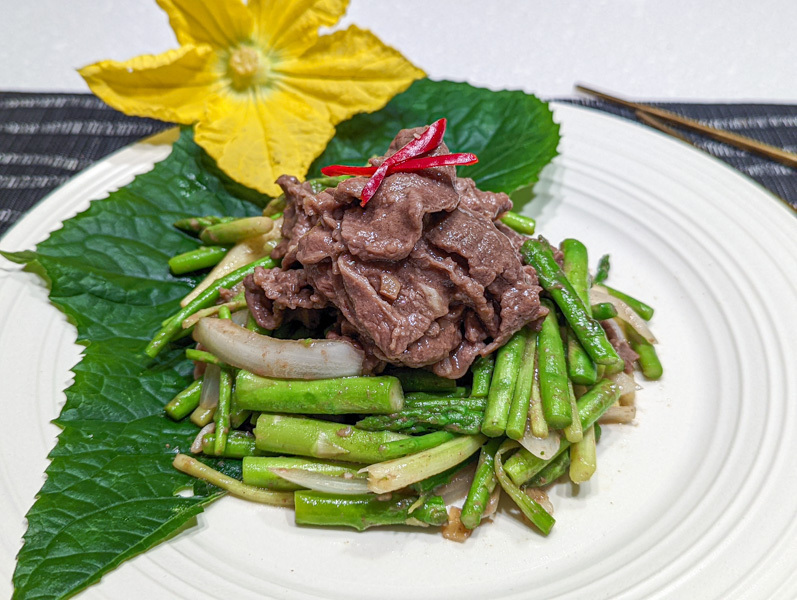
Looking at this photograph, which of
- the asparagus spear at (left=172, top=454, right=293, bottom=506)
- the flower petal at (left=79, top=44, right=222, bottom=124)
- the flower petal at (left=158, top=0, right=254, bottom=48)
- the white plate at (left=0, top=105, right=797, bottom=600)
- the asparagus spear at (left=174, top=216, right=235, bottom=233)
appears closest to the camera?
the white plate at (left=0, top=105, right=797, bottom=600)

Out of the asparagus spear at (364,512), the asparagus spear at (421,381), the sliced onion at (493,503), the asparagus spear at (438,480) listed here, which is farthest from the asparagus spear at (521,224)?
the asparagus spear at (364,512)

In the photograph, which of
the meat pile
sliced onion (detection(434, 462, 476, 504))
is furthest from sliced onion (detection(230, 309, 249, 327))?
sliced onion (detection(434, 462, 476, 504))

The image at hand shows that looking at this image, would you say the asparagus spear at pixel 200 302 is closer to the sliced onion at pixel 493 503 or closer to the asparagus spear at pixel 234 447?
the asparagus spear at pixel 234 447

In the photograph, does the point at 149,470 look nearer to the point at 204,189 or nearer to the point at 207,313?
the point at 207,313

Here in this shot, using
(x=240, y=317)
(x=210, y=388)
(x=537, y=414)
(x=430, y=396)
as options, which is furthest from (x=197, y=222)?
(x=537, y=414)

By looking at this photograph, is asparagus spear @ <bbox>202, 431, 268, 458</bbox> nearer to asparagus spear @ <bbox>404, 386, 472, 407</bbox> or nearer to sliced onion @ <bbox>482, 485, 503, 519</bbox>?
asparagus spear @ <bbox>404, 386, 472, 407</bbox>
